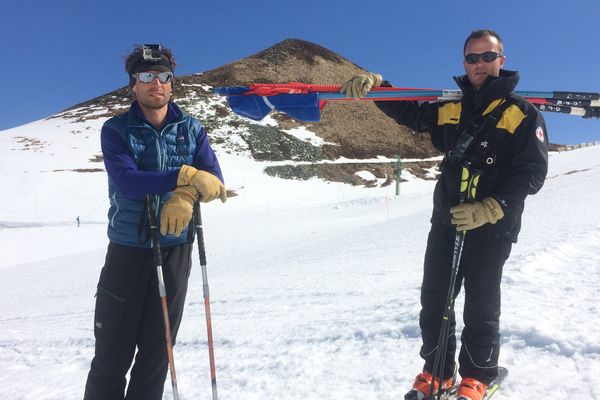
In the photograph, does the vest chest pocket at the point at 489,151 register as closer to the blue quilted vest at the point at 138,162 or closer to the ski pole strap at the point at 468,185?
the ski pole strap at the point at 468,185

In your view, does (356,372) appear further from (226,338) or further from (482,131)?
(482,131)

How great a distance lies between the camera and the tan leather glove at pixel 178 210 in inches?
94.0

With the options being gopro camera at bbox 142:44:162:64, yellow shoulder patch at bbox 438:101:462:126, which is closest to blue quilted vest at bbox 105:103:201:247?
gopro camera at bbox 142:44:162:64

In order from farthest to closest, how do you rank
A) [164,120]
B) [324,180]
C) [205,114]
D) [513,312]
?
[205,114] → [324,180] → [513,312] → [164,120]

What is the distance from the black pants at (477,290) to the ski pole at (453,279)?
75 millimetres

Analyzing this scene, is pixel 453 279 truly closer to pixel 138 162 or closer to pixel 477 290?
pixel 477 290

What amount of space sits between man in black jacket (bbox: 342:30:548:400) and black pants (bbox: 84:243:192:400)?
161cm

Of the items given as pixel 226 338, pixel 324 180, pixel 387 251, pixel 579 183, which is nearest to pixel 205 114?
pixel 324 180

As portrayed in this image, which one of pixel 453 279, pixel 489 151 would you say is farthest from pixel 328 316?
pixel 489 151

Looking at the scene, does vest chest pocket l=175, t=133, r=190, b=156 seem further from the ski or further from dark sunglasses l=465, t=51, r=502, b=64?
Result: the ski

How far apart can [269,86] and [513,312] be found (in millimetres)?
2876

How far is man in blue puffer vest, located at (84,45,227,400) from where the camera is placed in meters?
2.41

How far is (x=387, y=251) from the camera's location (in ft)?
29.5

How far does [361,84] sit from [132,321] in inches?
88.2
